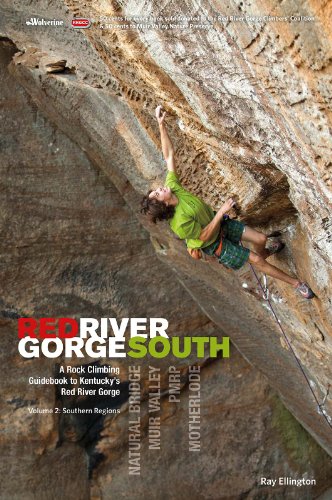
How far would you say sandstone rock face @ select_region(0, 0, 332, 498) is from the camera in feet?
9.86

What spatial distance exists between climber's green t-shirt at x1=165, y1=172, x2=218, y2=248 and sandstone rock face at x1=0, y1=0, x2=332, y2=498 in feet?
1.20

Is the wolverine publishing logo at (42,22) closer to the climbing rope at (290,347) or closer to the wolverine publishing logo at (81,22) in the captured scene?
the wolverine publishing logo at (81,22)

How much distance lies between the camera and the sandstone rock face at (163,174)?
3006 mm

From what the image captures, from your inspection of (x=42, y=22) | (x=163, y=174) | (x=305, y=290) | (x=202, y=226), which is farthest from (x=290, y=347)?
(x=42, y=22)

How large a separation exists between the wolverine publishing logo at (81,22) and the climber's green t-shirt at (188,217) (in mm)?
1132

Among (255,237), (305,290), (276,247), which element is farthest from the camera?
(276,247)

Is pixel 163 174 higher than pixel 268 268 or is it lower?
lower

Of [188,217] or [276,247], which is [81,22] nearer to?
[188,217]

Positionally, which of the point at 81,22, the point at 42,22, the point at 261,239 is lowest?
the point at 42,22

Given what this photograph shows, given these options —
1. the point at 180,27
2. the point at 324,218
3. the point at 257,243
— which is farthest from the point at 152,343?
the point at 180,27

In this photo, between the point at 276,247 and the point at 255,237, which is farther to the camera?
the point at 276,247

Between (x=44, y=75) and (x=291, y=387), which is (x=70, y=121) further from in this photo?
(x=291, y=387)

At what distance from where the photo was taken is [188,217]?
3861 millimetres

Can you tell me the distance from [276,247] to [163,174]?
1.17 meters
